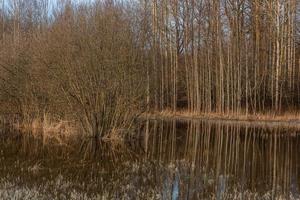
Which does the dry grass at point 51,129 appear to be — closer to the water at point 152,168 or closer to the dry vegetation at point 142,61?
the dry vegetation at point 142,61

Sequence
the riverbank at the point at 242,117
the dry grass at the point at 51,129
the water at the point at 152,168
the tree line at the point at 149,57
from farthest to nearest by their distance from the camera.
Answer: the riverbank at the point at 242,117
the dry grass at the point at 51,129
the tree line at the point at 149,57
the water at the point at 152,168

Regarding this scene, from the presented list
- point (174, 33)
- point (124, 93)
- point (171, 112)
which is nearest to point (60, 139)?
point (124, 93)

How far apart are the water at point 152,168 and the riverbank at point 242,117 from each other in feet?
23.9

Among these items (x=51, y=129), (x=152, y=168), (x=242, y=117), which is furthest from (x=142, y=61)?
(x=242, y=117)

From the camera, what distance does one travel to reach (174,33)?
36062 millimetres

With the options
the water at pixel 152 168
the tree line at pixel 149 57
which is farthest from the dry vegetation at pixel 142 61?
the water at pixel 152 168

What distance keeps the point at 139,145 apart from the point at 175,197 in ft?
24.1

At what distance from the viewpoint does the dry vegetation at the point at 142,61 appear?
50.9 ft

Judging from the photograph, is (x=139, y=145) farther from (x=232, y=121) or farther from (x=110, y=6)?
(x=232, y=121)

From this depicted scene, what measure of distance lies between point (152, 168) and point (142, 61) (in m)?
6.47

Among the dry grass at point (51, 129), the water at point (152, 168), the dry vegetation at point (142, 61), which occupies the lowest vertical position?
the water at point (152, 168)

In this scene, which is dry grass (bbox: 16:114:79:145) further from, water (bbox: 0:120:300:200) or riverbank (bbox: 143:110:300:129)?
riverbank (bbox: 143:110:300:129)

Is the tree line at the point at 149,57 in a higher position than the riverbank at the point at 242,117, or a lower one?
higher

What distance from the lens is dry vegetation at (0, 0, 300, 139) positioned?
50.9ft
